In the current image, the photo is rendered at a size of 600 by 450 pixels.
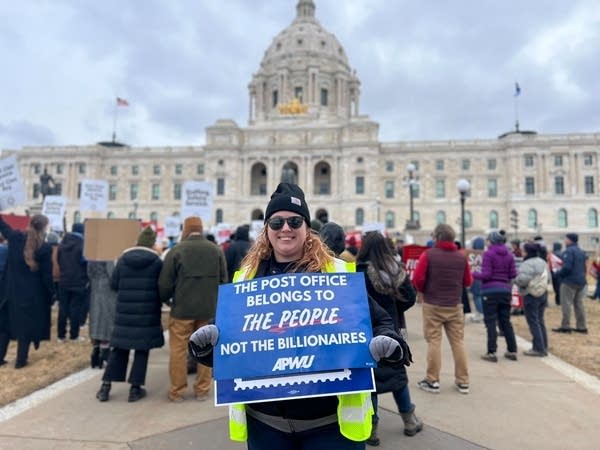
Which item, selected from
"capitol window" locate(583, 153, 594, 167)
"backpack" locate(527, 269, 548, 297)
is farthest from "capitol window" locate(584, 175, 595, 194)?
"backpack" locate(527, 269, 548, 297)

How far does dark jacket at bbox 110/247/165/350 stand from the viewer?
5.03m

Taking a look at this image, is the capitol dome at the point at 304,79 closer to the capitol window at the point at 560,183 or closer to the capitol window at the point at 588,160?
the capitol window at the point at 560,183

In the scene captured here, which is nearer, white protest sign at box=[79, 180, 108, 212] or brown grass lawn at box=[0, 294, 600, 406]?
brown grass lawn at box=[0, 294, 600, 406]

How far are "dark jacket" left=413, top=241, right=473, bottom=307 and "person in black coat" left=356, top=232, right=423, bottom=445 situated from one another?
980 mm

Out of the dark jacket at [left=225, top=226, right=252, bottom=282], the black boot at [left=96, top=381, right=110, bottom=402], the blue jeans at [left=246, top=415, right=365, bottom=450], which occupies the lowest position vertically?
the black boot at [left=96, top=381, right=110, bottom=402]

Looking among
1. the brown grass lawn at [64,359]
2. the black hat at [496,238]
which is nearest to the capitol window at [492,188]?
the brown grass lawn at [64,359]

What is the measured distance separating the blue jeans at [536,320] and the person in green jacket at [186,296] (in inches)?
231

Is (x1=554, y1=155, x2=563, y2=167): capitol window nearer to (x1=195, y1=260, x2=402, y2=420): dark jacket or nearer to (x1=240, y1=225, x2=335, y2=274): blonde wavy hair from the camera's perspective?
(x1=240, y1=225, x2=335, y2=274): blonde wavy hair

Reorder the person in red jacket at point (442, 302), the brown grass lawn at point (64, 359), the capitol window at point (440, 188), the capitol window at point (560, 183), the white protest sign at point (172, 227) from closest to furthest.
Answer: the person in red jacket at point (442, 302), the brown grass lawn at point (64, 359), the white protest sign at point (172, 227), the capitol window at point (560, 183), the capitol window at point (440, 188)

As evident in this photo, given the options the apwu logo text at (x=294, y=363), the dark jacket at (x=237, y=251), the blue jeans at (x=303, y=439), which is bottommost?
the blue jeans at (x=303, y=439)

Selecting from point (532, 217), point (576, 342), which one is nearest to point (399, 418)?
point (576, 342)

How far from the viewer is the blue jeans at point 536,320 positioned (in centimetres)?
718

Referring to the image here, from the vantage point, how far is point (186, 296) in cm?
511

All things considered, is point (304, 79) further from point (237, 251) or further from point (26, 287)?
point (26, 287)
